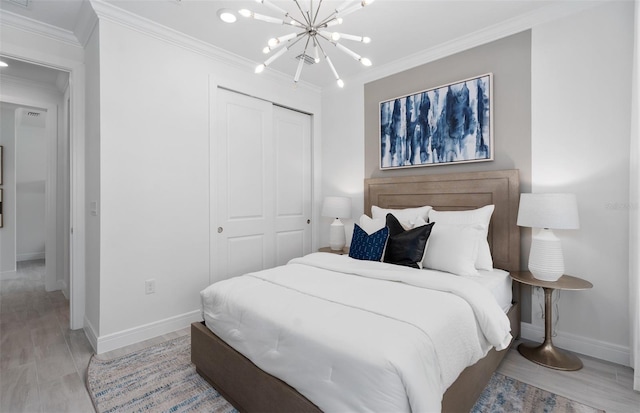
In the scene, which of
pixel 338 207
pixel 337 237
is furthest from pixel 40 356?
pixel 338 207

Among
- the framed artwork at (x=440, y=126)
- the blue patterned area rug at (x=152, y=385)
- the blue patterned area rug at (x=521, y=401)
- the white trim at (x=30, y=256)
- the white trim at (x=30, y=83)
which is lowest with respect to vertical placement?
the blue patterned area rug at (x=152, y=385)

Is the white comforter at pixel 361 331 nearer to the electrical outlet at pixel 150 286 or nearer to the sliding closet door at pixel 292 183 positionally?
the electrical outlet at pixel 150 286

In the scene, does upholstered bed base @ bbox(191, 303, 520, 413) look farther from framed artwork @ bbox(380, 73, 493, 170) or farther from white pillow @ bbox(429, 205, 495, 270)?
framed artwork @ bbox(380, 73, 493, 170)

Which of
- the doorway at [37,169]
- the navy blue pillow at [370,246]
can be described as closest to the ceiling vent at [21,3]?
the doorway at [37,169]

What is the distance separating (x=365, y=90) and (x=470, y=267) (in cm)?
242

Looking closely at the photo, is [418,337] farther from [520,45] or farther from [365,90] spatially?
[365,90]

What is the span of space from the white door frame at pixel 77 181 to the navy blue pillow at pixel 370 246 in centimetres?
250

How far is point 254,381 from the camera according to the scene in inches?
60.7

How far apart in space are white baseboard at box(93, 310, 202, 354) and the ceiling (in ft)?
8.58

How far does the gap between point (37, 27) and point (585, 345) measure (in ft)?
16.7

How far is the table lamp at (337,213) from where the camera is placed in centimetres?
360

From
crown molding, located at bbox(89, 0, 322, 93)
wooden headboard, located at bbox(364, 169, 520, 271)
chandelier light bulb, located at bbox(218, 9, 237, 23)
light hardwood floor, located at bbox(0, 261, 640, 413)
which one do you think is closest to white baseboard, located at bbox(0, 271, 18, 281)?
light hardwood floor, located at bbox(0, 261, 640, 413)

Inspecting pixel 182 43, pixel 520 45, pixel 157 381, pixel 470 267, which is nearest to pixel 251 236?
pixel 157 381

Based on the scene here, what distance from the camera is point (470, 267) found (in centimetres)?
228
